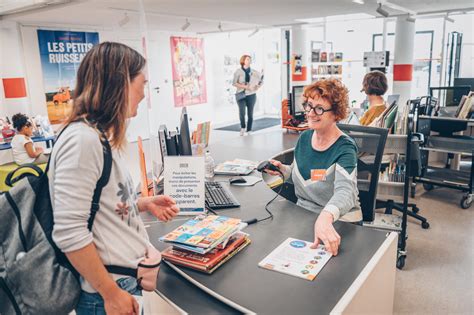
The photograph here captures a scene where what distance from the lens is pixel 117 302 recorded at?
Answer: 1.10m

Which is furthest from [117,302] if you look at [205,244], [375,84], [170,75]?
[170,75]

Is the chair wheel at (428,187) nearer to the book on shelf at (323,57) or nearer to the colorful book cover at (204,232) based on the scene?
the colorful book cover at (204,232)

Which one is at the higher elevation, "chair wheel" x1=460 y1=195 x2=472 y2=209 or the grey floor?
"chair wheel" x1=460 y1=195 x2=472 y2=209

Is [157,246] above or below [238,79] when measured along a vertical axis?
below

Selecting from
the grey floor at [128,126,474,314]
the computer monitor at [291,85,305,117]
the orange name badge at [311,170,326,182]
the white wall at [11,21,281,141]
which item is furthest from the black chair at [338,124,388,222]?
the white wall at [11,21,281,141]

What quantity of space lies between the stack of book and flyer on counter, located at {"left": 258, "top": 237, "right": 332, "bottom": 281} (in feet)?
0.45

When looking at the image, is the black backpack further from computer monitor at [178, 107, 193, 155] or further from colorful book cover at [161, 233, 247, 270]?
computer monitor at [178, 107, 193, 155]

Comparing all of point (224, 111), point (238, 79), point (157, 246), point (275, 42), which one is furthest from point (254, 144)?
point (275, 42)

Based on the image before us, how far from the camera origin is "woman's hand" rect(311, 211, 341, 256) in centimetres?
142

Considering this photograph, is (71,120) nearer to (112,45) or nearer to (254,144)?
(112,45)

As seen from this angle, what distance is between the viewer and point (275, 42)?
1191cm

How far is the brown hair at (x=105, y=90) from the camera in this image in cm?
106

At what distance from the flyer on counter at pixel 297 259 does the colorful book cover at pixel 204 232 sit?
18cm

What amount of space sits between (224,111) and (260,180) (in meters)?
8.50
